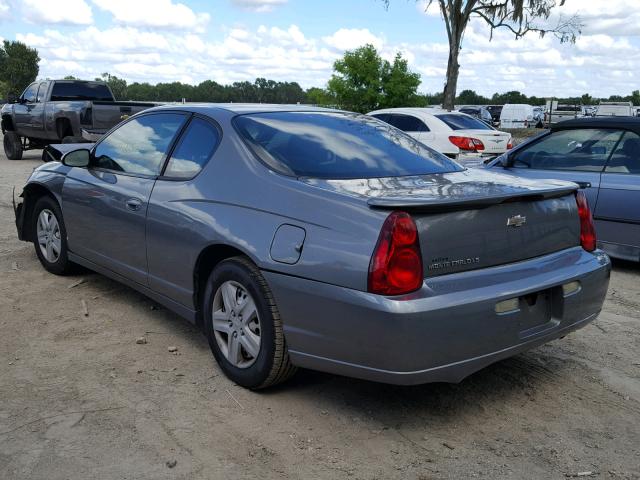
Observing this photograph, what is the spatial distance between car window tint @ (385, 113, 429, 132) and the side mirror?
30.8 feet

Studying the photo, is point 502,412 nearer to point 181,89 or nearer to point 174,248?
point 174,248

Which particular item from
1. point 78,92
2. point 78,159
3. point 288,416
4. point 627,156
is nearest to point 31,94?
point 78,92

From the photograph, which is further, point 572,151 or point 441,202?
point 572,151

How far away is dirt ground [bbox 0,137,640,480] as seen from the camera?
3.02 meters

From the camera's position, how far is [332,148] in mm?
4031

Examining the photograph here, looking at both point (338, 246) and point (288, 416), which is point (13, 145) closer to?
point (288, 416)

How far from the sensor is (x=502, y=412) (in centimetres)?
356

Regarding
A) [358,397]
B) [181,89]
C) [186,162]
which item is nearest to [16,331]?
[186,162]

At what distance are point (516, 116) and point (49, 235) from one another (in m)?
39.7

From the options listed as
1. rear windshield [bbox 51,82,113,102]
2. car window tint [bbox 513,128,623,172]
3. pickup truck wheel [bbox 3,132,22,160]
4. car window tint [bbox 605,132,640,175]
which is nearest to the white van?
rear windshield [bbox 51,82,113,102]

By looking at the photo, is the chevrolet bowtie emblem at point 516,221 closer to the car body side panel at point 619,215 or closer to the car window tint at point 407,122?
the car body side panel at point 619,215

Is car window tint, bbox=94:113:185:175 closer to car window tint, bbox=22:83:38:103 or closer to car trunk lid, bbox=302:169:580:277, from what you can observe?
car trunk lid, bbox=302:169:580:277

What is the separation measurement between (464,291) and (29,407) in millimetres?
2213

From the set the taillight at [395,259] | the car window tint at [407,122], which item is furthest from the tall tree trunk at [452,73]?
the taillight at [395,259]
